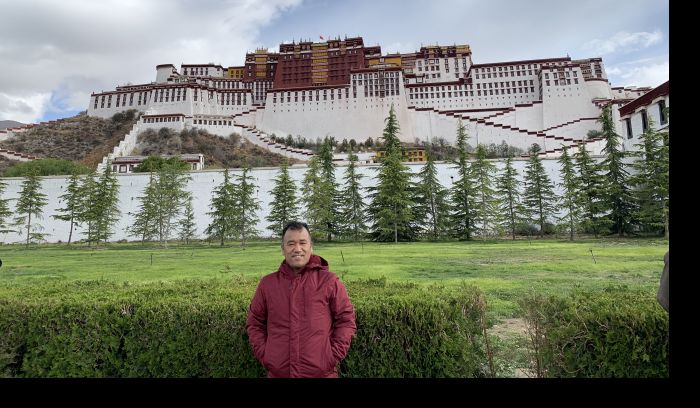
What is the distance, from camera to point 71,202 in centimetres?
2353

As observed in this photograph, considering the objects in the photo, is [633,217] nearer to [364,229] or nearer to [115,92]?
[364,229]

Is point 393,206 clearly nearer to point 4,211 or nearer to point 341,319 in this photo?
point 341,319

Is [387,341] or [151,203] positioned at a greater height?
[151,203]

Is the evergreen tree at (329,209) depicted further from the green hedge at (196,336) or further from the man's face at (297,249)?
the man's face at (297,249)

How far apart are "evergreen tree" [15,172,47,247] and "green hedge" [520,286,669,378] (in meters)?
27.9

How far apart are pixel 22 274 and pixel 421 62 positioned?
7064 centimetres

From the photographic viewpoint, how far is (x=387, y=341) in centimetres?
268

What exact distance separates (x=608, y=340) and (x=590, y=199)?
2151 cm

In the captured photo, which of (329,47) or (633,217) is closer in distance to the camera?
(633,217)

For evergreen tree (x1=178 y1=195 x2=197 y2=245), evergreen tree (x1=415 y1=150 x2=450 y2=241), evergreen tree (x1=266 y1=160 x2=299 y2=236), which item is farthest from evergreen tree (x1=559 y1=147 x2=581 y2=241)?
evergreen tree (x1=178 y1=195 x2=197 y2=245)

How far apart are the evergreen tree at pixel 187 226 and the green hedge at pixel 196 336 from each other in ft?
70.3

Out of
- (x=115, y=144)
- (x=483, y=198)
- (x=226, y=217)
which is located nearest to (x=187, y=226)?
(x=226, y=217)

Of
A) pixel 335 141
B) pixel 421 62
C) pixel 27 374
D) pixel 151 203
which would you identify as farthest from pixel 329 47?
pixel 27 374
